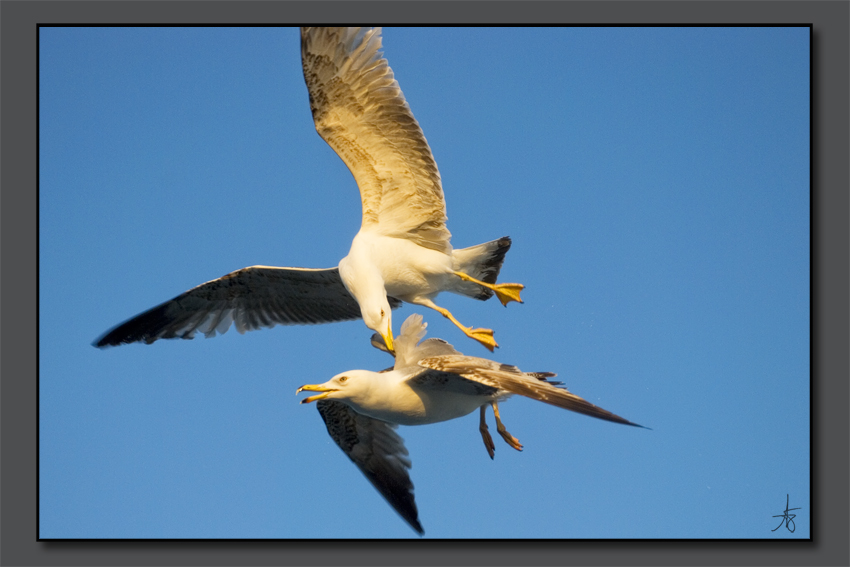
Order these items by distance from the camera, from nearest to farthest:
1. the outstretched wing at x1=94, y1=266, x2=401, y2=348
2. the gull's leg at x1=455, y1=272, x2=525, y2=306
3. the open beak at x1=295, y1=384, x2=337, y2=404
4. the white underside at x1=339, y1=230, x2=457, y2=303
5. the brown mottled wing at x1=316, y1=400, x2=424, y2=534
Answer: the open beak at x1=295, y1=384, x2=337, y2=404 < the white underside at x1=339, y1=230, x2=457, y2=303 < the brown mottled wing at x1=316, y1=400, x2=424, y2=534 < the gull's leg at x1=455, y1=272, x2=525, y2=306 < the outstretched wing at x1=94, y1=266, x2=401, y2=348

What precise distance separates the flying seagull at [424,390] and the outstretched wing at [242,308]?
1.18 meters

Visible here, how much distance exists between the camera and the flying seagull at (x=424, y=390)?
14.2 feet

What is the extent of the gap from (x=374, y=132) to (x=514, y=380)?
1.71 meters

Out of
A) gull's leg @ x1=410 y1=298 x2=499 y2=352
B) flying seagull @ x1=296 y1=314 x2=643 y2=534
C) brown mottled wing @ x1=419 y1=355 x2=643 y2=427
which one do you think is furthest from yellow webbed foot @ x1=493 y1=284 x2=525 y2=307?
brown mottled wing @ x1=419 y1=355 x2=643 y2=427

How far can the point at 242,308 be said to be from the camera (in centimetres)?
652

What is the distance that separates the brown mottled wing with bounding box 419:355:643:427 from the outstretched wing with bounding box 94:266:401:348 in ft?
5.50

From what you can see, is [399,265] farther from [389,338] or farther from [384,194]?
[389,338]

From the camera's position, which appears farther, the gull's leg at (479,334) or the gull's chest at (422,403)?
the gull's leg at (479,334)

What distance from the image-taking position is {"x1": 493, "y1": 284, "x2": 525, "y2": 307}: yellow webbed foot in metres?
5.57

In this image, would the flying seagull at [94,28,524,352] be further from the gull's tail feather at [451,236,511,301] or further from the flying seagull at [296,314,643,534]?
the flying seagull at [296,314,643,534]

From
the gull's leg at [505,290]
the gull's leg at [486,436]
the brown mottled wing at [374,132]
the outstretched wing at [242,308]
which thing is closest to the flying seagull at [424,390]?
the gull's leg at [486,436]

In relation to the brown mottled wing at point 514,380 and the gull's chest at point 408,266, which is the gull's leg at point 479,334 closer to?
the gull's chest at point 408,266

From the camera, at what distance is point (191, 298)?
253 inches
